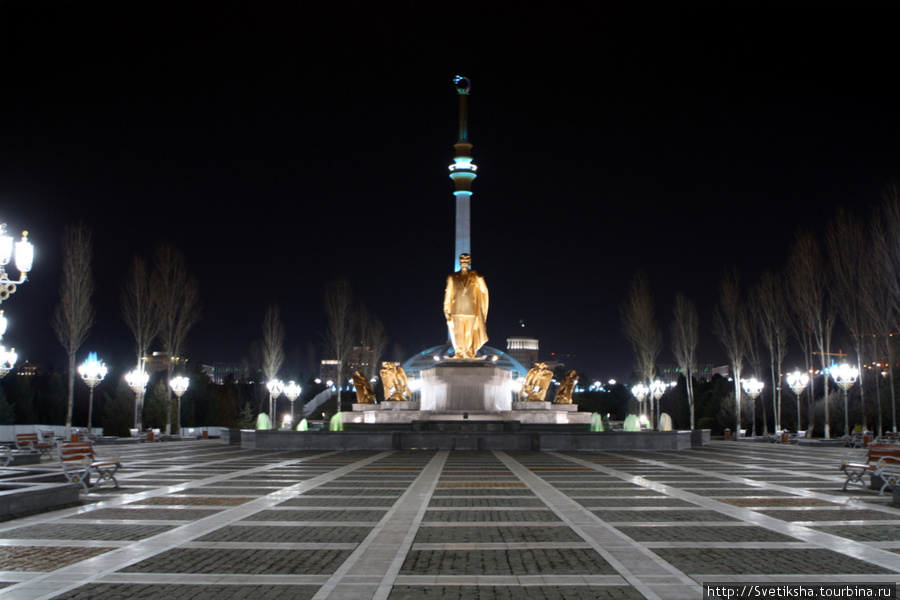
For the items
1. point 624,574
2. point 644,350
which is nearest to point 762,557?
point 624,574

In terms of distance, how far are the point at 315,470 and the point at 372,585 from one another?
11.7m

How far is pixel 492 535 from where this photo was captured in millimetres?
8656

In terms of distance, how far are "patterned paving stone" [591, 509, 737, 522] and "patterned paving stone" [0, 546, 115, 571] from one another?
617 cm

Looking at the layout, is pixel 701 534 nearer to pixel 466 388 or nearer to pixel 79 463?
pixel 79 463

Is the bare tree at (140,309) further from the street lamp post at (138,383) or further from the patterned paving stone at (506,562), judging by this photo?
the patterned paving stone at (506,562)

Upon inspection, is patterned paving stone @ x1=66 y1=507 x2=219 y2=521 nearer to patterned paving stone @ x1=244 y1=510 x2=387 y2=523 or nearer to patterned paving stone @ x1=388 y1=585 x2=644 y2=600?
patterned paving stone @ x1=244 y1=510 x2=387 y2=523

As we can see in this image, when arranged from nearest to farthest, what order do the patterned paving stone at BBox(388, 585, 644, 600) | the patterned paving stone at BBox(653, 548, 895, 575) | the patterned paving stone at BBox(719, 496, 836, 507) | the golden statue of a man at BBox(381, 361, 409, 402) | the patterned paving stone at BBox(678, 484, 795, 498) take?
the patterned paving stone at BBox(388, 585, 644, 600), the patterned paving stone at BBox(653, 548, 895, 575), the patterned paving stone at BBox(719, 496, 836, 507), the patterned paving stone at BBox(678, 484, 795, 498), the golden statue of a man at BBox(381, 361, 409, 402)

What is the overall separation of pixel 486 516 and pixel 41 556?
530cm

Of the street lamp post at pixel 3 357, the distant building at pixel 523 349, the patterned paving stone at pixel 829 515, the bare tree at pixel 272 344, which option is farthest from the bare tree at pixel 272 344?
the distant building at pixel 523 349

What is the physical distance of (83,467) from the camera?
13078 millimetres

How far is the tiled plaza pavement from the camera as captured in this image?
6348 mm

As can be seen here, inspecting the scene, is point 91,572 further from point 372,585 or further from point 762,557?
point 762,557

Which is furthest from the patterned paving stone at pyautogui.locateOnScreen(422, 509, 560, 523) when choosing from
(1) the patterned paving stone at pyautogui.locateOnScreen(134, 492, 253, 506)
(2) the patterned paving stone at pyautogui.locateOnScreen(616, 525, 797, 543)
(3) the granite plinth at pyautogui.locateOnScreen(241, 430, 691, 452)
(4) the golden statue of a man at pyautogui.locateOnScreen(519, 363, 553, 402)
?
(4) the golden statue of a man at pyautogui.locateOnScreen(519, 363, 553, 402)

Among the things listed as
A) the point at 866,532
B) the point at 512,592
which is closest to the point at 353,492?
the point at 512,592
